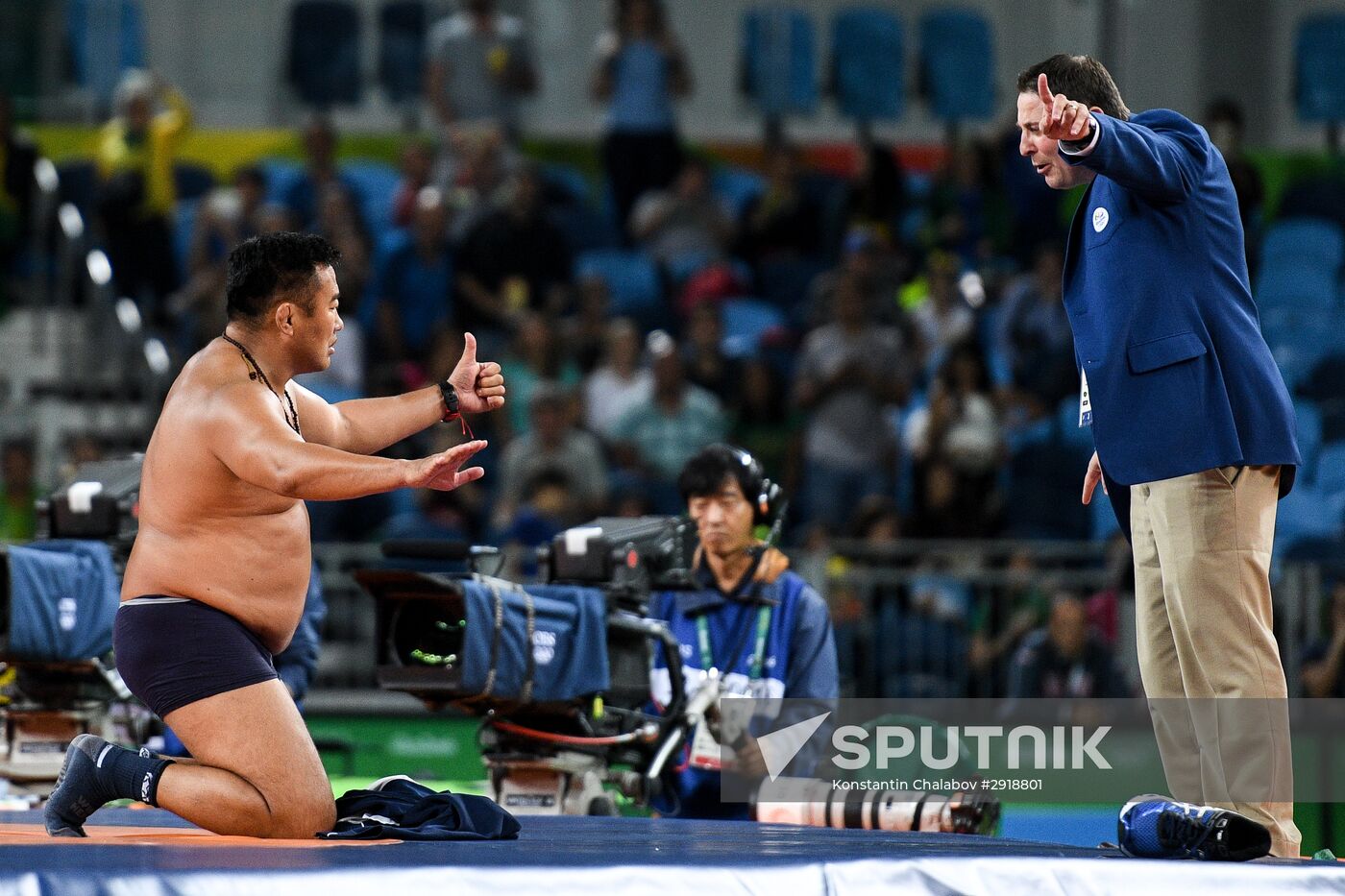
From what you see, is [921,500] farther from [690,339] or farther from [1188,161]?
[1188,161]

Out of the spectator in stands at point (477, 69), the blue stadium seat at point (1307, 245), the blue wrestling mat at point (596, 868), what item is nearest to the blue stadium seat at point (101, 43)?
the spectator in stands at point (477, 69)

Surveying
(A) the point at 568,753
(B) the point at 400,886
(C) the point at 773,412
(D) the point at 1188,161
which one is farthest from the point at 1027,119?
(C) the point at 773,412

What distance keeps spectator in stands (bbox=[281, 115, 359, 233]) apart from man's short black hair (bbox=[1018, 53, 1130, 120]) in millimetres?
8301

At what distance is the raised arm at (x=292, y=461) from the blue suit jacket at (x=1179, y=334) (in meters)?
1.35

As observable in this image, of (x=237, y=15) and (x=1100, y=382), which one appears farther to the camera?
(x=237, y=15)

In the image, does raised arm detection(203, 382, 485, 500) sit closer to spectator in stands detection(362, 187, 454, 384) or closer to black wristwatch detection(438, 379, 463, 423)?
black wristwatch detection(438, 379, 463, 423)

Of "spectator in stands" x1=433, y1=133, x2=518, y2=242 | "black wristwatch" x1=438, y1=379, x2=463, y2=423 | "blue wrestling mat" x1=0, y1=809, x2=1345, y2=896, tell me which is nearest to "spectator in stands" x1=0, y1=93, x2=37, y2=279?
"spectator in stands" x1=433, y1=133, x2=518, y2=242

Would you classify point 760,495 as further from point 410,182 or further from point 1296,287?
point 410,182

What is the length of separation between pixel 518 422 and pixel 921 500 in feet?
7.44

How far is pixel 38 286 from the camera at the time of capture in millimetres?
11031

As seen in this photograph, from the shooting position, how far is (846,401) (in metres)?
10.3

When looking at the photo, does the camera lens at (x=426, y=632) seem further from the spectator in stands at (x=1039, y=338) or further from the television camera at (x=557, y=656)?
the spectator in stands at (x=1039, y=338)

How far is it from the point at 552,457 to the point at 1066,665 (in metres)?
2.87

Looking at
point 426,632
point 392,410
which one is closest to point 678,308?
point 426,632
